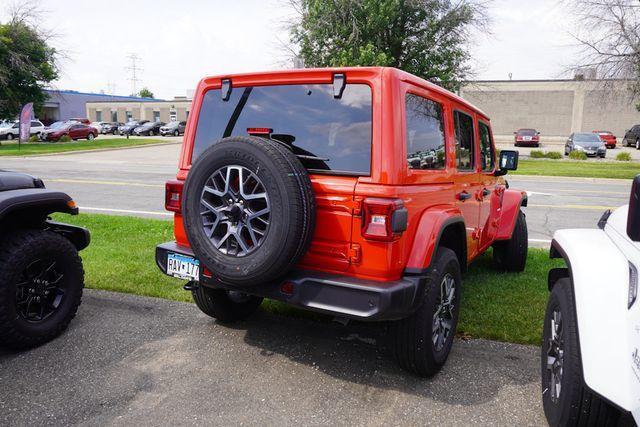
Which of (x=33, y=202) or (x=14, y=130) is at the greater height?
(x=33, y=202)

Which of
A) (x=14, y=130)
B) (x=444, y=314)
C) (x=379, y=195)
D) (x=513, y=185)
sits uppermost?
(x=379, y=195)

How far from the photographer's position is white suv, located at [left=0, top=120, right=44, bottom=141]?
38.6 metres

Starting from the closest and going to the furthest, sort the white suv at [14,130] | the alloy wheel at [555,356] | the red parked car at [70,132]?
the alloy wheel at [555,356] < the red parked car at [70,132] < the white suv at [14,130]

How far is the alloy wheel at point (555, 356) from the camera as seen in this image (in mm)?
2617

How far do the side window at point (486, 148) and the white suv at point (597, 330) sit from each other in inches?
73.5

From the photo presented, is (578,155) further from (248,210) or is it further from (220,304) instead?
(248,210)

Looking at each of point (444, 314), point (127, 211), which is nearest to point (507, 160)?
point (444, 314)

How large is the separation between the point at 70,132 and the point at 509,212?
130ft

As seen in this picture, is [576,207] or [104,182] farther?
[104,182]

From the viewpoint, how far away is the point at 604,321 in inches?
85.0

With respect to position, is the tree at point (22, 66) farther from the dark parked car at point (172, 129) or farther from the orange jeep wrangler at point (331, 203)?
the orange jeep wrangler at point (331, 203)

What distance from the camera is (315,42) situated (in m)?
22.1

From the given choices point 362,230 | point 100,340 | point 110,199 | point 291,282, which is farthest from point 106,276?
point 110,199

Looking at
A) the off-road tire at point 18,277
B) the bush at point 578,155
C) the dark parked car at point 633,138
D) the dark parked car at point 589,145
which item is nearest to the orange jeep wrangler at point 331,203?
the off-road tire at point 18,277
